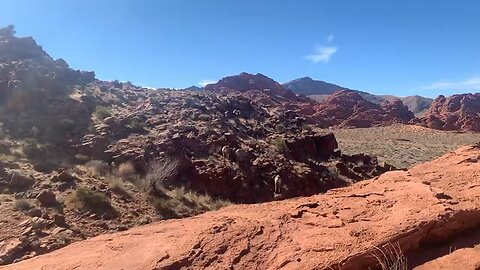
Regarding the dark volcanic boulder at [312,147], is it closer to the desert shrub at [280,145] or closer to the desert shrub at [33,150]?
the desert shrub at [280,145]

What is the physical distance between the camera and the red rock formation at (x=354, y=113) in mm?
69750

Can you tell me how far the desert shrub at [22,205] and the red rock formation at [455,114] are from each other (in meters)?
63.4

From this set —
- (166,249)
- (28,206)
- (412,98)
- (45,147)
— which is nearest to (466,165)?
(166,249)

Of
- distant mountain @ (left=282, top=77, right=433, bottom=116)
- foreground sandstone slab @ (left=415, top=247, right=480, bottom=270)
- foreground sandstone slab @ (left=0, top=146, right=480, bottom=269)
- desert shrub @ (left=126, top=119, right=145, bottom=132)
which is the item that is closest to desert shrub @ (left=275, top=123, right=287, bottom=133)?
desert shrub @ (left=126, top=119, right=145, bottom=132)

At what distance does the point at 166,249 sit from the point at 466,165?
5.17m

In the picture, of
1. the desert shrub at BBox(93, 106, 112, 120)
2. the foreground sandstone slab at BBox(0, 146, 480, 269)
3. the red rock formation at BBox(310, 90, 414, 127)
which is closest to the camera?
the foreground sandstone slab at BBox(0, 146, 480, 269)

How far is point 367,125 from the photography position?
6856 centimetres

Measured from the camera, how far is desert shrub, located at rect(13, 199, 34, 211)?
11410mm

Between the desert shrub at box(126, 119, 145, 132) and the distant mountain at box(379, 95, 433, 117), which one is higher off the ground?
the distant mountain at box(379, 95, 433, 117)

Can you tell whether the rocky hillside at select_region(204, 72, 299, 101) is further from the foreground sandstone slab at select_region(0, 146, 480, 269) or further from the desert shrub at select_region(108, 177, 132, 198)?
the foreground sandstone slab at select_region(0, 146, 480, 269)

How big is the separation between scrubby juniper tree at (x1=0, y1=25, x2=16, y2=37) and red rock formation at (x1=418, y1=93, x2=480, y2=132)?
183ft

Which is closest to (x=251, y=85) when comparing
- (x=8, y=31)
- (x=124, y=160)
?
(x=8, y=31)

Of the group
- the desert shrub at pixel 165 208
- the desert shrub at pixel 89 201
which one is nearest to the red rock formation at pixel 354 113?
the desert shrub at pixel 165 208

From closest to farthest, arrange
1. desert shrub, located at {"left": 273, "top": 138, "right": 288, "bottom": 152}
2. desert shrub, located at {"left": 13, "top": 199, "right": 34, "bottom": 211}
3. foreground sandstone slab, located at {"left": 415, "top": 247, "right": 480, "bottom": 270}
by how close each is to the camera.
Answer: foreground sandstone slab, located at {"left": 415, "top": 247, "right": 480, "bottom": 270} < desert shrub, located at {"left": 13, "top": 199, "right": 34, "bottom": 211} < desert shrub, located at {"left": 273, "top": 138, "right": 288, "bottom": 152}
